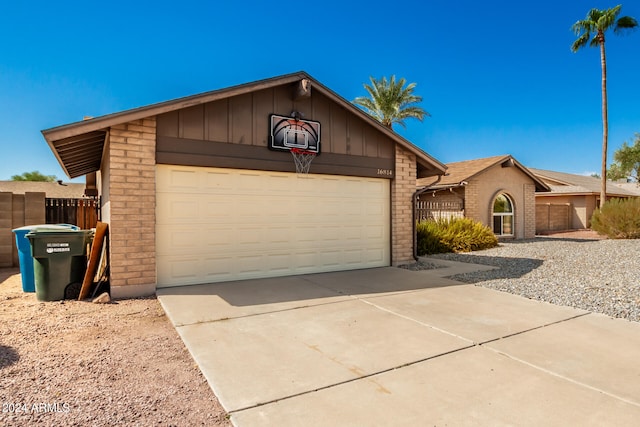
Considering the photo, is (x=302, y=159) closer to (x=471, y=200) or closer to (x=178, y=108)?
(x=178, y=108)

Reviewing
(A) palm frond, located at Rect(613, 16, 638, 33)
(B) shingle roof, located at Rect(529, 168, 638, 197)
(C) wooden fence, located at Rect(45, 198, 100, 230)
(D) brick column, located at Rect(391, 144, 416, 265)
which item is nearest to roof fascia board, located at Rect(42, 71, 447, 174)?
(D) brick column, located at Rect(391, 144, 416, 265)

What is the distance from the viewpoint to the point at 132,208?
5.88 m

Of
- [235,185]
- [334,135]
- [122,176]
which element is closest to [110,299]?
[122,176]

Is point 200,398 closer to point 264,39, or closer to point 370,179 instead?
point 370,179

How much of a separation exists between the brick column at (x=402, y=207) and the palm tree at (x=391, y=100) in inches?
688

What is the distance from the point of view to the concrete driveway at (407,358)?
8.26ft

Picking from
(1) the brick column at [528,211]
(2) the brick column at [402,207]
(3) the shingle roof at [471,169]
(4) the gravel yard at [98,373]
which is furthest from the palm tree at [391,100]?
(4) the gravel yard at [98,373]

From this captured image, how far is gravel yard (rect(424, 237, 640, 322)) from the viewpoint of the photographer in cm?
562

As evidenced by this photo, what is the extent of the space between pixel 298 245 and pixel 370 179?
253 centimetres

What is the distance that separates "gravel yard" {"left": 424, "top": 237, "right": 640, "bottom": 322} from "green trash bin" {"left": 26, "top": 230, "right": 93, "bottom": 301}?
7.26 metres

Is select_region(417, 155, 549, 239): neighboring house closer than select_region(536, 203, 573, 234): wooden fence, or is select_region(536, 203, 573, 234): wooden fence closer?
select_region(417, 155, 549, 239): neighboring house

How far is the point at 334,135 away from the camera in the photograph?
7.95 m

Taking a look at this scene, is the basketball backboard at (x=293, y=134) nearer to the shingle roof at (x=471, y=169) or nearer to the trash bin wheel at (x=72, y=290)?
the trash bin wheel at (x=72, y=290)

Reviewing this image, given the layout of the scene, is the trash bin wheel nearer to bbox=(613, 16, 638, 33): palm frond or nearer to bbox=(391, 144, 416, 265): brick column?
bbox=(391, 144, 416, 265): brick column
